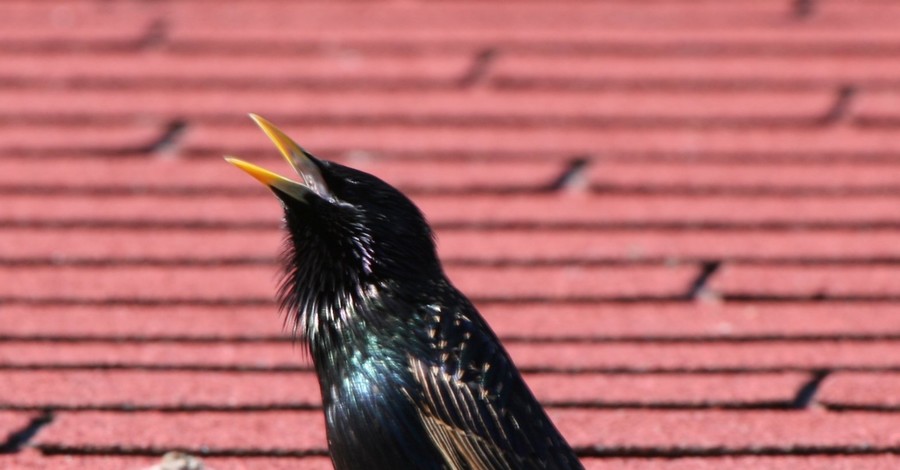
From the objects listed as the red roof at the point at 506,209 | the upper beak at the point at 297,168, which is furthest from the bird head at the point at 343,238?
the red roof at the point at 506,209

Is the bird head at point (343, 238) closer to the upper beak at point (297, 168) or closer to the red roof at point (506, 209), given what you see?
the upper beak at point (297, 168)

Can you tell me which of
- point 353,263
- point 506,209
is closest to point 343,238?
point 353,263

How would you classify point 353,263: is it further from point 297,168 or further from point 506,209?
point 506,209

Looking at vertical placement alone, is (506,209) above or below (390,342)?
above

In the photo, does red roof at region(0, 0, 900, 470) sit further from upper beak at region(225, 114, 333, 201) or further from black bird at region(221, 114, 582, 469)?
upper beak at region(225, 114, 333, 201)

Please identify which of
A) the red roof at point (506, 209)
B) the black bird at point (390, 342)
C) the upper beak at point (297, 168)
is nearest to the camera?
the black bird at point (390, 342)

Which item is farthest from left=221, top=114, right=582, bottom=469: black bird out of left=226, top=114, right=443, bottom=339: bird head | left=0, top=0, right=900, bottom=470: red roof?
left=0, top=0, right=900, bottom=470: red roof

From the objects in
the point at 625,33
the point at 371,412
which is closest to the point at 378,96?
the point at 625,33

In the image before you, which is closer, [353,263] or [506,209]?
[353,263]
